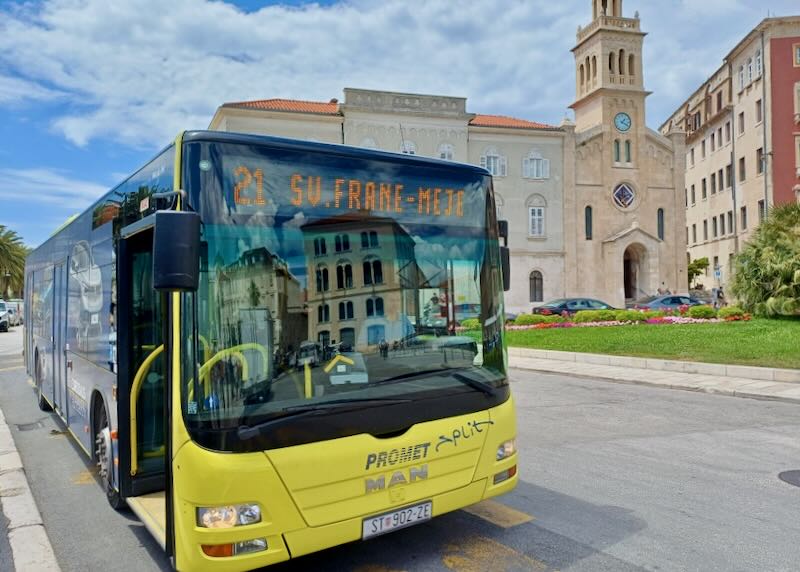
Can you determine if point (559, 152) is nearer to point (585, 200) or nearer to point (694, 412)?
point (585, 200)

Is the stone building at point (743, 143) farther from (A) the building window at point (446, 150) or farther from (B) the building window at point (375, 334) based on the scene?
(B) the building window at point (375, 334)

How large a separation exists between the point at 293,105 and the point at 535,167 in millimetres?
17088

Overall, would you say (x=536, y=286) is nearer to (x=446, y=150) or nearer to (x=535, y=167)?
(x=535, y=167)

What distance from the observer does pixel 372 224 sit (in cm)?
436

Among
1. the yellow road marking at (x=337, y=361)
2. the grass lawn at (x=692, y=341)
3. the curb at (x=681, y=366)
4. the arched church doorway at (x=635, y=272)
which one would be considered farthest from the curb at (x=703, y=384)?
the arched church doorway at (x=635, y=272)

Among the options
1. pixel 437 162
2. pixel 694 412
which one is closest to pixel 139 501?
pixel 437 162

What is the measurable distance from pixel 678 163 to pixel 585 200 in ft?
26.5

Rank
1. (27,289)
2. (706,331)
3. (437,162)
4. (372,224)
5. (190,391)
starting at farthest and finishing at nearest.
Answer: (706,331) < (27,289) < (437,162) < (372,224) < (190,391)

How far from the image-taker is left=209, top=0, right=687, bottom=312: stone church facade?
1702 inches

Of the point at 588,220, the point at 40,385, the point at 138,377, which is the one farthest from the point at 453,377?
the point at 588,220

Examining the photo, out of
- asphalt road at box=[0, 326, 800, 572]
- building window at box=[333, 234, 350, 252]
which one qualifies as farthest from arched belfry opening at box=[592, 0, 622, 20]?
building window at box=[333, 234, 350, 252]

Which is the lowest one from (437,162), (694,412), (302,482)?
(694,412)

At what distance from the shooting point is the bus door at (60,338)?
311 inches

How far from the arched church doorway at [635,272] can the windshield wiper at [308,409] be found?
4526 cm
